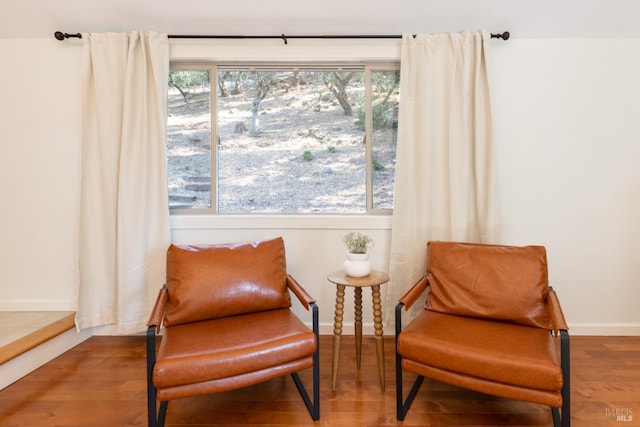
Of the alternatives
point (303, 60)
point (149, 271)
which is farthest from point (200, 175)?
point (303, 60)

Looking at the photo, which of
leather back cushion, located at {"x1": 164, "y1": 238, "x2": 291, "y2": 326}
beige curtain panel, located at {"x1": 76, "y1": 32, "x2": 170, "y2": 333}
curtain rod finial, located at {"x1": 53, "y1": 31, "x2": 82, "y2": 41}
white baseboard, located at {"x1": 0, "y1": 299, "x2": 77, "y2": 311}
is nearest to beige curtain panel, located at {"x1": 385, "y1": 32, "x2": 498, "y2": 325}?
leather back cushion, located at {"x1": 164, "y1": 238, "x2": 291, "y2": 326}

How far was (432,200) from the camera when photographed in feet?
8.06

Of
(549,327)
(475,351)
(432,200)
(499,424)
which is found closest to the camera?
(475,351)

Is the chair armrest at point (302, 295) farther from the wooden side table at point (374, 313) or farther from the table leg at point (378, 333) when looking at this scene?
the table leg at point (378, 333)

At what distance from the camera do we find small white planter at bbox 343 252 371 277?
204cm

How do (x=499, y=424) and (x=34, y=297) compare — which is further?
(x=34, y=297)

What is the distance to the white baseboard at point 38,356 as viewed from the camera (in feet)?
6.48

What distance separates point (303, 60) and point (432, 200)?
4.77 ft

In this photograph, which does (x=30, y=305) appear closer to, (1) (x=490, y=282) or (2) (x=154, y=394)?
(2) (x=154, y=394)

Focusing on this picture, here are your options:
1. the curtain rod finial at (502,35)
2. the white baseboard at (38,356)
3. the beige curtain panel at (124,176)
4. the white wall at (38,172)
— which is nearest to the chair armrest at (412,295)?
the beige curtain panel at (124,176)

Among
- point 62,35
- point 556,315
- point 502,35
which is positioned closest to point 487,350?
point 556,315

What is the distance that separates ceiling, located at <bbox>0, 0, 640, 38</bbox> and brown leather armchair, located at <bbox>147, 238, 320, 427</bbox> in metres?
1.60

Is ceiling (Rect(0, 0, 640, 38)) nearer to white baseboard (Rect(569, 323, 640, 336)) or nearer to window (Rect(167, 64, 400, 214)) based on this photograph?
window (Rect(167, 64, 400, 214))

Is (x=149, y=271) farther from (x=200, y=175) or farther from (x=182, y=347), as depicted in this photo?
(x=182, y=347)
